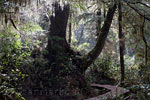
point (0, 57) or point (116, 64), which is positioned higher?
point (0, 57)

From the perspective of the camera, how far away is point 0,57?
14.2 ft

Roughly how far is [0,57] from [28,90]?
3786 mm

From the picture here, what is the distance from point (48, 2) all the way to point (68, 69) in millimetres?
4597

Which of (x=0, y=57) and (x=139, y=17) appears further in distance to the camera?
(x=139, y=17)

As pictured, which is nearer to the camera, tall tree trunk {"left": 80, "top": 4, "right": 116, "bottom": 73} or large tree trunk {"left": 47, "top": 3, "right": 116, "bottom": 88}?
tall tree trunk {"left": 80, "top": 4, "right": 116, "bottom": 73}

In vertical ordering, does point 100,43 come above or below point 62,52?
above

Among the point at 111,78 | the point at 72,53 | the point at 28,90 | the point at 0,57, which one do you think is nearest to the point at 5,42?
the point at 0,57

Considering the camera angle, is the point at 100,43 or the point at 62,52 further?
the point at 62,52

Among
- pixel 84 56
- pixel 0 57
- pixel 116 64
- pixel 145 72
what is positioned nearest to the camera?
pixel 0 57

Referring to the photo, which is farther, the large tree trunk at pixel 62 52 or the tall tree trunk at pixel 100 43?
the large tree trunk at pixel 62 52

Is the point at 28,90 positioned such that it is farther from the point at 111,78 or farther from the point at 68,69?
the point at 111,78

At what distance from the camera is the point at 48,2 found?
4.53 metres

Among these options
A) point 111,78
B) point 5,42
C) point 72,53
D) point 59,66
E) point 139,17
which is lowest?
point 111,78

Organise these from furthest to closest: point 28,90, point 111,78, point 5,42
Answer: point 111,78 < point 28,90 < point 5,42
